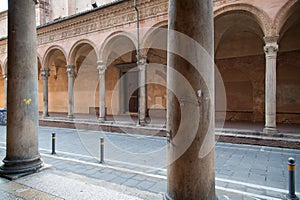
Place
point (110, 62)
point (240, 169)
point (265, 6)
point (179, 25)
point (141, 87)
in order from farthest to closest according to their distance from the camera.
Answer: point (110, 62)
point (141, 87)
point (265, 6)
point (240, 169)
point (179, 25)

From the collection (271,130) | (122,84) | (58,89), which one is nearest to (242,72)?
(271,130)

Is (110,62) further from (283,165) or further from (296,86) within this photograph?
(283,165)

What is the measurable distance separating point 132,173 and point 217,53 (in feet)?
30.3

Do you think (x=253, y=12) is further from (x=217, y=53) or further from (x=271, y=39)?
(x=217, y=53)

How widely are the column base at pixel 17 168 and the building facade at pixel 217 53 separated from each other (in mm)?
6281

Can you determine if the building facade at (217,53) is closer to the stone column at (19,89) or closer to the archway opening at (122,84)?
the archway opening at (122,84)

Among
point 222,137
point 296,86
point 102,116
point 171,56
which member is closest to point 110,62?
point 102,116

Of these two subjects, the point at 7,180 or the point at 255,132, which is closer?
the point at 7,180

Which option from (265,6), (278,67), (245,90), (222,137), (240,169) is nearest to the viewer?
(240,169)

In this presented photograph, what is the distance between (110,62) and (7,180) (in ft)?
41.5

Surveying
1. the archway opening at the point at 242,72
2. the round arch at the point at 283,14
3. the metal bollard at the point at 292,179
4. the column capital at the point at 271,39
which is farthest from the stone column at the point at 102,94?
the metal bollard at the point at 292,179

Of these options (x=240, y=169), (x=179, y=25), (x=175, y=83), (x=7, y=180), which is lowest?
(x=240, y=169)

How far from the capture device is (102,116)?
34.3 ft

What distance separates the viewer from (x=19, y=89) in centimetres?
314
